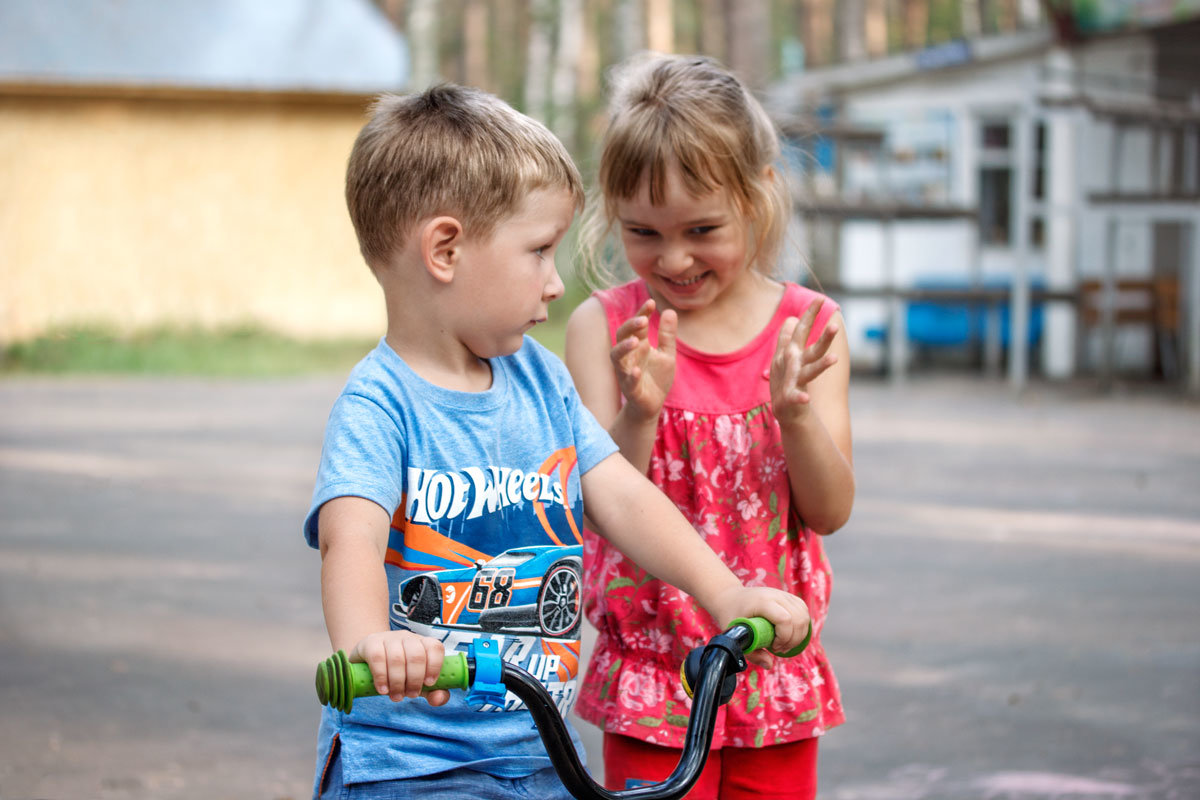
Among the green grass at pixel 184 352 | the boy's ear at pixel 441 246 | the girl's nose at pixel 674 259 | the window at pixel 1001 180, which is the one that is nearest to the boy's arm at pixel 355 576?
the boy's ear at pixel 441 246

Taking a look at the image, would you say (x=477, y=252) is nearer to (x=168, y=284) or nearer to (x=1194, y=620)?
(x=1194, y=620)

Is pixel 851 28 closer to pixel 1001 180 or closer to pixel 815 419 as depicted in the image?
pixel 1001 180

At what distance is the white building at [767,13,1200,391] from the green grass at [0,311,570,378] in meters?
3.72

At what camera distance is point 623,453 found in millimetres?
2215

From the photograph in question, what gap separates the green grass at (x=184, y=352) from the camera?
14.9 metres

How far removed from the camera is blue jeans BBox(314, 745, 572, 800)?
1727 mm

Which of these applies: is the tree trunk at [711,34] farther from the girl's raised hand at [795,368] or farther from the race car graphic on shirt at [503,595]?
the race car graphic on shirt at [503,595]

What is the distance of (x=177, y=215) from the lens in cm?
1798

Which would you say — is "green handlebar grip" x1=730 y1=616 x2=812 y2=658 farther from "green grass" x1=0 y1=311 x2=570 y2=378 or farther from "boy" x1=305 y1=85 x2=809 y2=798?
"green grass" x1=0 y1=311 x2=570 y2=378

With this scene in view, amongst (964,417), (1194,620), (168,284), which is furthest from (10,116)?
(1194,620)

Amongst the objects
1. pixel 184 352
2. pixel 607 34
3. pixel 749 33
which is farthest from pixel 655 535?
pixel 607 34

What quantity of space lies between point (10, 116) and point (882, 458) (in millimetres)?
13281

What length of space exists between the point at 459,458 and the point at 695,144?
2.37ft

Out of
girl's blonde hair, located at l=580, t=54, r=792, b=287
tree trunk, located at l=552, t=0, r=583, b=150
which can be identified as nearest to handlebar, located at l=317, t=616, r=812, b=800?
girl's blonde hair, located at l=580, t=54, r=792, b=287
